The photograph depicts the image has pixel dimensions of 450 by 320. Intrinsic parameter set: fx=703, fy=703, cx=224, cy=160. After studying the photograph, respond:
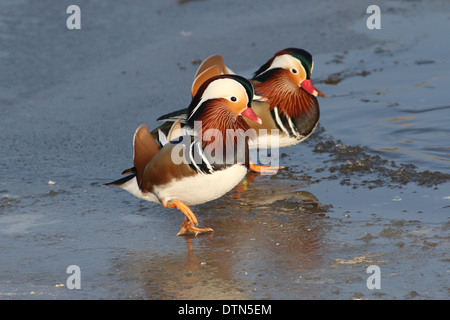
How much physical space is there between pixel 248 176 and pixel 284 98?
703 mm

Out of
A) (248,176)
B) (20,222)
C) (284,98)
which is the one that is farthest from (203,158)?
(284,98)

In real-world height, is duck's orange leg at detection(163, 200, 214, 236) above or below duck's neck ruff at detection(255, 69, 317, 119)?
below

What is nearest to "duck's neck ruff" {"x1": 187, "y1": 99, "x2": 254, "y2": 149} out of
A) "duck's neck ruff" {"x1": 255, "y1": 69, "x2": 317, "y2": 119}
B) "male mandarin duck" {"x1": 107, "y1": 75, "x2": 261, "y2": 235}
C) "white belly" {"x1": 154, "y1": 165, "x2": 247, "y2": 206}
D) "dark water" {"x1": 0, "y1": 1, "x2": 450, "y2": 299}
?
"male mandarin duck" {"x1": 107, "y1": 75, "x2": 261, "y2": 235}

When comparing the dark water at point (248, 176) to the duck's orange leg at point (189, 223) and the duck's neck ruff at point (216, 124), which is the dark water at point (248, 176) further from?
the duck's neck ruff at point (216, 124)

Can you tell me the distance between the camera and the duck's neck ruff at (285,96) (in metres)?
5.57

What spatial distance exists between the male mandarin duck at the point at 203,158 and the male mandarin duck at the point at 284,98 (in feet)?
3.65

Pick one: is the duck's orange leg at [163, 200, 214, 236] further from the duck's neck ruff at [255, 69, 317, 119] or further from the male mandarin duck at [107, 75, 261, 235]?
the duck's neck ruff at [255, 69, 317, 119]

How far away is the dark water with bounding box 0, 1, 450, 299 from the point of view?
3.57 meters

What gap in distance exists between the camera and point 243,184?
16.9 feet

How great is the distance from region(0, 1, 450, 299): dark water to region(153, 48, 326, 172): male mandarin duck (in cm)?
24

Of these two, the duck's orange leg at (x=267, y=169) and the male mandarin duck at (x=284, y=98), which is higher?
the male mandarin duck at (x=284, y=98)

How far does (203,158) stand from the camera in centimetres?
402

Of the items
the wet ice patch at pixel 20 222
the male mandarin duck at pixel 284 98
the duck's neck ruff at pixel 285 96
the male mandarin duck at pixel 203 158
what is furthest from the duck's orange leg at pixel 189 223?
the duck's neck ruff at pixel 285 96
